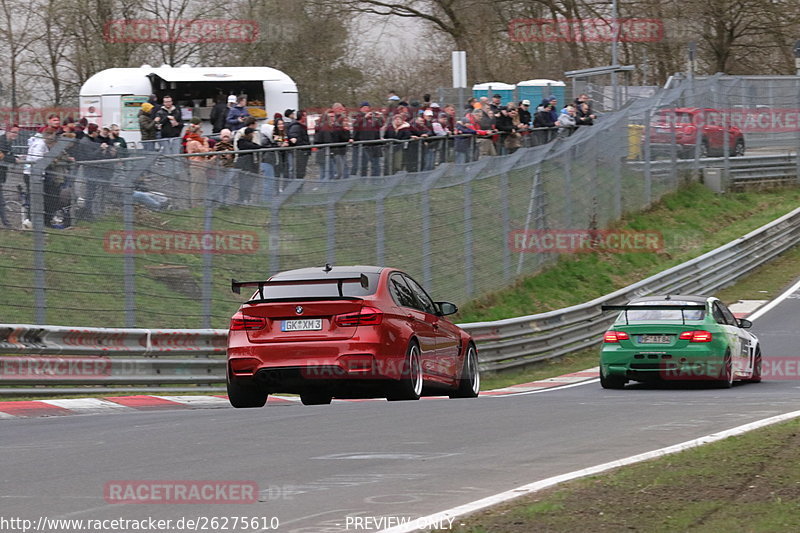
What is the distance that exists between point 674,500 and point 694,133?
32.9m

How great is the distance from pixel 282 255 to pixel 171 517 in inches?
469

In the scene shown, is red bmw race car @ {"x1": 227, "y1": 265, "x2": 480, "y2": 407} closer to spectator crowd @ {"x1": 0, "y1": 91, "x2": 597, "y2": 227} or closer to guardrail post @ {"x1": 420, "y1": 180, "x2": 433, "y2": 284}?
spectator crowd @ {"x1": 0, "y1": 91, "x2": 597, "y2": 227}

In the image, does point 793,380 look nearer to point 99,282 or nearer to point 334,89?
point 99,282

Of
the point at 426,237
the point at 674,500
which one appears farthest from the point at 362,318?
the point at 426,237

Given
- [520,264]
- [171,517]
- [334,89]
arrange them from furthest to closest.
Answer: [334,89] < [520,264] < [171,517]

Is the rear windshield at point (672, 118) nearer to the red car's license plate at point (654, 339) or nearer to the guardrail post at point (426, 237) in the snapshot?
the guardrail post at point (426, 237)

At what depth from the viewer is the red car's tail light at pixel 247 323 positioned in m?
13.4

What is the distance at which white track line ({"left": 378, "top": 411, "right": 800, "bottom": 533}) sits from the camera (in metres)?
6.89

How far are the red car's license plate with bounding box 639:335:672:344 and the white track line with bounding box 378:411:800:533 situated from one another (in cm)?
665

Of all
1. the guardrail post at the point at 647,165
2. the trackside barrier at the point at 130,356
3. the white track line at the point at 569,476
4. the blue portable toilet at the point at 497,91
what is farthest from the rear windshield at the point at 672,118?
the white track line at the point at 569,476

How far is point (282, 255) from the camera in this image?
18938 millimetres

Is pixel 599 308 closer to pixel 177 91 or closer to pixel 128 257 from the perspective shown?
pixel 177 91

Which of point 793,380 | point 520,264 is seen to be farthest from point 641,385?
point 520,264

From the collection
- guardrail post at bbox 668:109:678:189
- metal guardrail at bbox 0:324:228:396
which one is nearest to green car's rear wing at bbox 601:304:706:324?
metal guardrail at bbox 0:324:228:396
